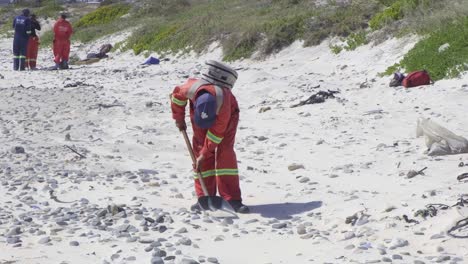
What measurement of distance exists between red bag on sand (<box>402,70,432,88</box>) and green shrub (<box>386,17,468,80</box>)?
18 centimetres

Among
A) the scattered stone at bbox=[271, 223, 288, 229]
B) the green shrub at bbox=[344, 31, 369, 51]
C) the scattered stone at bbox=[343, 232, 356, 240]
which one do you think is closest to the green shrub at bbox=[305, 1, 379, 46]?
the green shrub at bbox=[344, 31, 369, 51]

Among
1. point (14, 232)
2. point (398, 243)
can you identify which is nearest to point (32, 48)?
point (14, 232)

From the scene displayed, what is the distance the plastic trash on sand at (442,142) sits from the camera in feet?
24.0

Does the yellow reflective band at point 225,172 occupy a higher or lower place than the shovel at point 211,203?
higher

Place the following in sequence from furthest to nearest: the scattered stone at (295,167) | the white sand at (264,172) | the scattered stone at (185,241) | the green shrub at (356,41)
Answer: the green shrub at (356,41)
the scattered stone at (295,167)
the scattered stone at (185,241)
the white sand at (264,172)

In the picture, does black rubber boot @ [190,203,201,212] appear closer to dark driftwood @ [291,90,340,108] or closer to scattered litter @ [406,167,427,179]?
scattered litter @ [406,167,427,179]

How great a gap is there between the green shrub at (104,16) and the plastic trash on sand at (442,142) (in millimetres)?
32134

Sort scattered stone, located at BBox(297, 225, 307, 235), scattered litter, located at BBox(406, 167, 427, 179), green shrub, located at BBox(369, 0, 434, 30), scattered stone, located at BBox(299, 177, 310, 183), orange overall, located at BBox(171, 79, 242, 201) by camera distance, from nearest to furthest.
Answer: scattered stone, located at BBox(297, 225, 307, 235) → orange overall, located at BBox(171, 79, 242, 201) → scattered litter, located at BBox(406, 167, 427, 179) → scattered stone, located at BBox(299, 177, 310, 183) → green shrub, located at BBox(369, 0, 434, 30)

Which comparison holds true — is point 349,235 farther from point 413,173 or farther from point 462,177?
point 413,173

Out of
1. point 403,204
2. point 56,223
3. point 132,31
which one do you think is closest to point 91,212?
point 56,223

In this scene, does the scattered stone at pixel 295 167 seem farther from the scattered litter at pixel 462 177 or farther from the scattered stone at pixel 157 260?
the scattered stone at pixel 157 260

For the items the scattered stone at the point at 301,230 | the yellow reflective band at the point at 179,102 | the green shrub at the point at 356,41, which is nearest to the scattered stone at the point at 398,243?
the scattered stone at the point at 301,230

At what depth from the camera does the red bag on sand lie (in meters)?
11.2

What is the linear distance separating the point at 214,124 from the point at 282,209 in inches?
39.0
